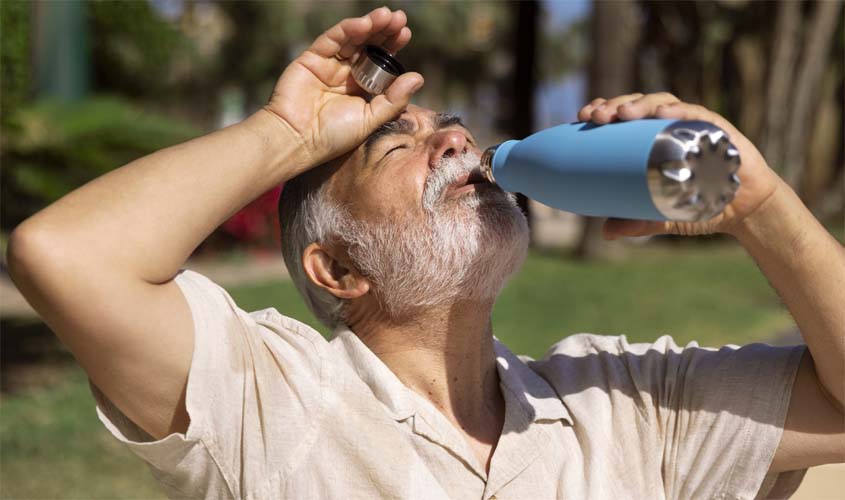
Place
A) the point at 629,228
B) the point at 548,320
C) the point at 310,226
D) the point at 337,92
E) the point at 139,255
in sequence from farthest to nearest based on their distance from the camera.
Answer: the point at 548,320, the point at 310,226, the point at 337,92, the point at 629,228, the point at 139,255

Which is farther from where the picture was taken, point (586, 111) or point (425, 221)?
point (425, 221)

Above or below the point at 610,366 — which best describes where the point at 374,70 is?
above

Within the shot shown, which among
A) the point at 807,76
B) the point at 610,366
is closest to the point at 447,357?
the point at 610,366

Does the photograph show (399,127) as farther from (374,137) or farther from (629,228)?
(629,228)

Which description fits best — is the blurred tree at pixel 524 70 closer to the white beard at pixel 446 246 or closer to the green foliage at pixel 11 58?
the green foliage at pixel 11 58

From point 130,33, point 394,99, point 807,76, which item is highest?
point 394,99

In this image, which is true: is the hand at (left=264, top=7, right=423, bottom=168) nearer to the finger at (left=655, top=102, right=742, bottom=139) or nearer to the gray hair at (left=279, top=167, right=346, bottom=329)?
the gray hair at (left=279, top=167, right=346, bottom=329)

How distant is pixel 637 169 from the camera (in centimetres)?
184

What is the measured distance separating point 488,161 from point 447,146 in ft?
0.57

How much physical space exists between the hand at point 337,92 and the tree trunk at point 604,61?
1050 centimetres

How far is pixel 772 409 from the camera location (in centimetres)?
233

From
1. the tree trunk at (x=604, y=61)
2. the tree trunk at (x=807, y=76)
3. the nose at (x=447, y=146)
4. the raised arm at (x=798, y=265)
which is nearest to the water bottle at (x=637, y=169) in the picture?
the raised arm at (x=798, y=265)

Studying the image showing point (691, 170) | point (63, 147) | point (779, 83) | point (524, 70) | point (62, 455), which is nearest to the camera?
point (691, 170)

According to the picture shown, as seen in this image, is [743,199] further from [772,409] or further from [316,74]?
[316,74]
